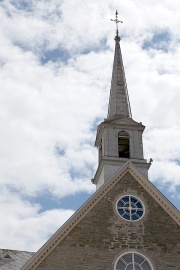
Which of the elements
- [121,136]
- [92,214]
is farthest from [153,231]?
[121,136]

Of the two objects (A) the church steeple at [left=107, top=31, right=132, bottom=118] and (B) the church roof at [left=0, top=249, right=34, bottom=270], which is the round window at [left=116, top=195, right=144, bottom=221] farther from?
(A) the church steeple at [left=107, top=31, right=132, bottom=118]

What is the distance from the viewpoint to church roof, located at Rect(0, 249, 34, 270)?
118 ft

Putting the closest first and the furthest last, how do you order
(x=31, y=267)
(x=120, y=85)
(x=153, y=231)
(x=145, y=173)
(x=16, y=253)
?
(x=31, y=267) → (x=153, y=231) → (x=145, y=173) → (x=16, y=253) → (x=120, y=85)

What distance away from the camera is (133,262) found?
29.4 metres

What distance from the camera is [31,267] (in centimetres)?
2831

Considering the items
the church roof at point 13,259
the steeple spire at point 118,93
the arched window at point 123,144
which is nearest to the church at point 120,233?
the church roof at point 13,259

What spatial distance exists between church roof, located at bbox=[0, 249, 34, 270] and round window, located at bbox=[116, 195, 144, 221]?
8.57 m

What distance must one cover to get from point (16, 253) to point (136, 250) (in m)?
11.3

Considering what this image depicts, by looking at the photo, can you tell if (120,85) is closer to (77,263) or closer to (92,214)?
(92,214)

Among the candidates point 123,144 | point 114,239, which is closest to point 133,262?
point 114,239

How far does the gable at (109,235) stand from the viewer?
2897cm

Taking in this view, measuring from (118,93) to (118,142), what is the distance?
5.21 m

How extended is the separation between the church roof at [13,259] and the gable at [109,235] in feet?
24.2

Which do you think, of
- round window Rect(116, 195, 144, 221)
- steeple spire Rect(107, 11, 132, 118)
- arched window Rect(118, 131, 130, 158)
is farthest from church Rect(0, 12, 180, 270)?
steeple spire Rect(107, 11, 132, 118)
